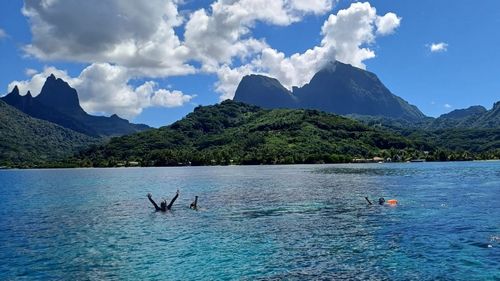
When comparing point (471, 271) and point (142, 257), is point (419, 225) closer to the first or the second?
point (471, 271)

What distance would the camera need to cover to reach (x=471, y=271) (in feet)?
110

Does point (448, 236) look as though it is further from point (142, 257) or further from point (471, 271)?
point (142, 257)

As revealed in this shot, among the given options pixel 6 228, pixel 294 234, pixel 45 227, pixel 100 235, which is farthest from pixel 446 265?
pixel 6 228

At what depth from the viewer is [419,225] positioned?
179 ft

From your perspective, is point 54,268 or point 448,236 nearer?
point 54,268

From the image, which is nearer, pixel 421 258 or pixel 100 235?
pixel 421 258

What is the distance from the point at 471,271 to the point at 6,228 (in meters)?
57.9

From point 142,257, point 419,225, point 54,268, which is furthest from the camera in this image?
point 419,225

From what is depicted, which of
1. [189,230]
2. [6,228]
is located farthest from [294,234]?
[6,228]

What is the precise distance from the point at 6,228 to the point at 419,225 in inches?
2187

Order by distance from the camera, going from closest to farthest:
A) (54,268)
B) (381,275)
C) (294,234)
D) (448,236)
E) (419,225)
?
(381,275), (54,268), (448,236), (294,234), (419,225)

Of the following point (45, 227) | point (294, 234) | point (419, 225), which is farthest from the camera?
point (45, 227)

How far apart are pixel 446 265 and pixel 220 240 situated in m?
23.1

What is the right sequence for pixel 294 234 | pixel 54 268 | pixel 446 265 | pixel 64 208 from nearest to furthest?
pixel 446 265, pixel 54 268, pixel 294 234, pixel 64 208
